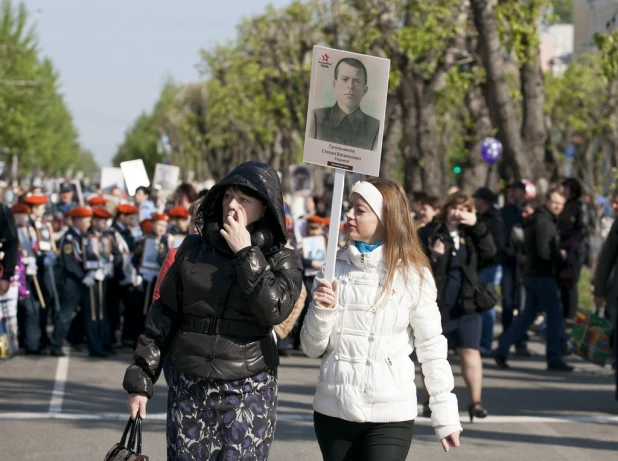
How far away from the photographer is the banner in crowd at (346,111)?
4.91m

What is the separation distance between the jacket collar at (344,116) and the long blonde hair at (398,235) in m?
0.26

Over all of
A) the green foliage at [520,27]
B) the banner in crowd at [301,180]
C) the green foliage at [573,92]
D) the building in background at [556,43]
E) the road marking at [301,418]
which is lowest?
the road marking at [301,418]

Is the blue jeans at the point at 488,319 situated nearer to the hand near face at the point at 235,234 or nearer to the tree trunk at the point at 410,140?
the hand near face at the point at 235,234

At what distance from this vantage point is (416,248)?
16.2 feet

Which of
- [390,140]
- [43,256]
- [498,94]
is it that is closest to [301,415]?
[43,256]

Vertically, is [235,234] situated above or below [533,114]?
below

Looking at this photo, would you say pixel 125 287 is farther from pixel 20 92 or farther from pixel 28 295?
pixel 20 92

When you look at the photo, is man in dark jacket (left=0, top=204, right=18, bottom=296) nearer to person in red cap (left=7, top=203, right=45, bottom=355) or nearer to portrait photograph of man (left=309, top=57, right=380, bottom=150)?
person in red cap (left=7, top=203, right=45, bottom=355)

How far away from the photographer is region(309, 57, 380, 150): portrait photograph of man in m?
4.91

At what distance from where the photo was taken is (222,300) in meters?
4.57

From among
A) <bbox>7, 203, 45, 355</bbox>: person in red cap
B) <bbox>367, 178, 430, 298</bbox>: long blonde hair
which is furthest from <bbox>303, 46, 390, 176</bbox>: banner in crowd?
<bbox>7, 203, 45, 355</bbox>: person in red cap

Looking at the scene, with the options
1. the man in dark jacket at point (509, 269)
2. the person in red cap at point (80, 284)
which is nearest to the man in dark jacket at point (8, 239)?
the person in red cap at point (80, 284)

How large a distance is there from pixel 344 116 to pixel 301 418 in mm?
4802

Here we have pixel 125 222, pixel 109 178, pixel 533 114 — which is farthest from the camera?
pixel 109 178
